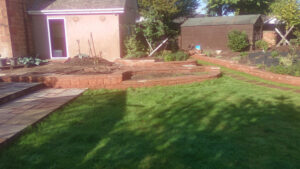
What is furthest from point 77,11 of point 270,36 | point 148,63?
point 270,36

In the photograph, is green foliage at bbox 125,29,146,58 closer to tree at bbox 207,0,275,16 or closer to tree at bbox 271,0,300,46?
tree at bbox 271,0,300,46

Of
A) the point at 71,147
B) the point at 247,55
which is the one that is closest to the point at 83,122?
the point at 71,147

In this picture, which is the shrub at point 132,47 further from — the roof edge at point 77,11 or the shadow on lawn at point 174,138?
the shadow on lawn at point 174,138

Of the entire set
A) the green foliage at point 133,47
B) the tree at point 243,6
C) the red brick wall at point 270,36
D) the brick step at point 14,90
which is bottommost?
the brick step at point 14,90

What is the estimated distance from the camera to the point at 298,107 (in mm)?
4777

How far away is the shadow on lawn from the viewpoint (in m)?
2.94

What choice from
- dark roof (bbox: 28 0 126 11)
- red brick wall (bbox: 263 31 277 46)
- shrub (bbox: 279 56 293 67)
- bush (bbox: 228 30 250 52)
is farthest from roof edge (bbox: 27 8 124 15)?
red brick wall (bbox: 263 31 277 46)

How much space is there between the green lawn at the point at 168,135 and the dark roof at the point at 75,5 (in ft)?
22.1

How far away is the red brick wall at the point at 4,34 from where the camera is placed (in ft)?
33.2

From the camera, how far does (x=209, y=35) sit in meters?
15.5

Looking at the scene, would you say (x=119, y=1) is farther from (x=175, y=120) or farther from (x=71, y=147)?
(x=71, y=147)

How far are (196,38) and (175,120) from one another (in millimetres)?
12757

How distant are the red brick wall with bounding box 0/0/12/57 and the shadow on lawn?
7.38 m

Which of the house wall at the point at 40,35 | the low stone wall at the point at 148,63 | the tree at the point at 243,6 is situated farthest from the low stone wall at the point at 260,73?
the tree at the point at 243,6
